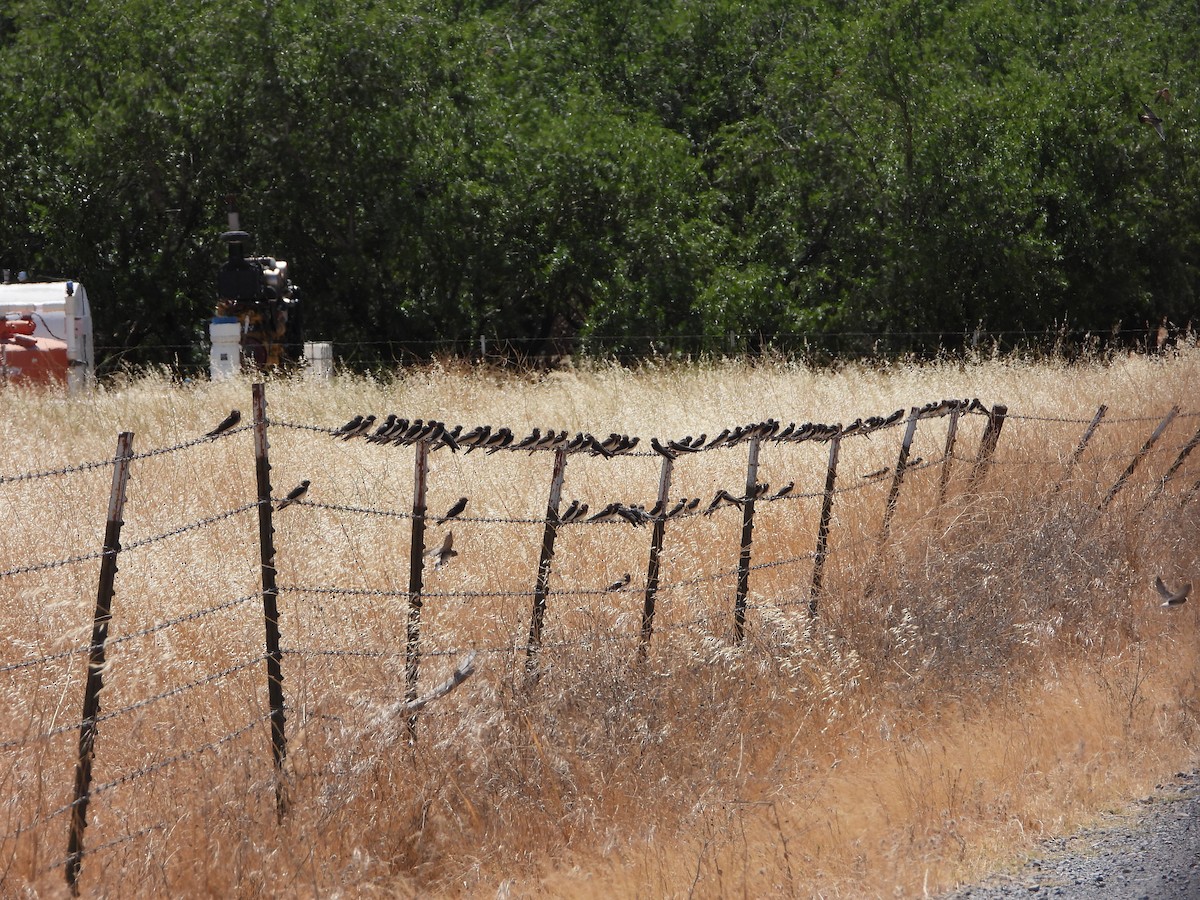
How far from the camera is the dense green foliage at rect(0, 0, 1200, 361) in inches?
762

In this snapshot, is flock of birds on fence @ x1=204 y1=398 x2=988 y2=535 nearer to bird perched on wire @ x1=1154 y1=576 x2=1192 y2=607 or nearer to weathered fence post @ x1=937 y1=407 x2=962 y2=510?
weathered fence post @ x1=937 y1=407 x2=962 y2=510

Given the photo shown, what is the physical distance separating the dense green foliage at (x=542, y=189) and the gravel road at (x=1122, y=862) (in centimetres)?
1434

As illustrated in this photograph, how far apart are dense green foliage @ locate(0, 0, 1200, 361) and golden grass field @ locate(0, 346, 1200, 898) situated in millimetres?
10701

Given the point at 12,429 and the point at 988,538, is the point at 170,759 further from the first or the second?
the point at 12,429

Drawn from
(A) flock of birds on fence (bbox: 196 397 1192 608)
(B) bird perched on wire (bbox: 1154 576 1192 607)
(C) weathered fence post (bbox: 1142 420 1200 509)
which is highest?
(A) flock of birds on fence (bbox: 196 397 1192 608)

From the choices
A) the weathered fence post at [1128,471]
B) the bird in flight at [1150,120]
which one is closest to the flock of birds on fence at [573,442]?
the weathered fence post at [1128,471]

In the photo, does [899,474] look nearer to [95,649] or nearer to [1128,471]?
[1128,471]

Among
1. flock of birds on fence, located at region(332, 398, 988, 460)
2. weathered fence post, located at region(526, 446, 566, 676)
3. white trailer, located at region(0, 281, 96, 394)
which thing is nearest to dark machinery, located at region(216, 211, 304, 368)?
white trailer, located at region(0, 281, 96, 394)

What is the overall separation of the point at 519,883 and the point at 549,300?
17.0 m

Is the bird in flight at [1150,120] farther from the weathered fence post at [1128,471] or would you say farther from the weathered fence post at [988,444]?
the weathered fence post at [988,444]

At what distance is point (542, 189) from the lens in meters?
19.8

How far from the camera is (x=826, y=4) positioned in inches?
979

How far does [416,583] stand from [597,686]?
0.85 metres

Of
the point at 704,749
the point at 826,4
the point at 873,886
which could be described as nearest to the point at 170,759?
the point at 704,749
